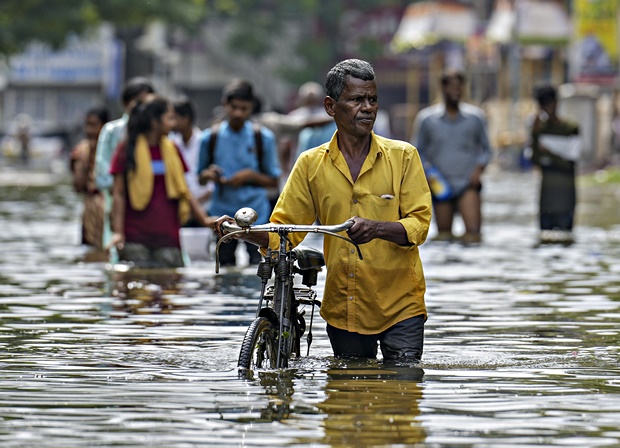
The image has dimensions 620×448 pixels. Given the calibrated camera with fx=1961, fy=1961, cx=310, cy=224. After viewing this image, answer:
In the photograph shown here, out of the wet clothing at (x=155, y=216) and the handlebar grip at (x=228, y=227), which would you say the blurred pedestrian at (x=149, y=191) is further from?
the handlebar grip at (x=228, y=227)

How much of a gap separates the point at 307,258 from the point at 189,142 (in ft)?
26.3

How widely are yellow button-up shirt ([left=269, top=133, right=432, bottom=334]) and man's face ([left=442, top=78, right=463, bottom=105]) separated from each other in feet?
29.7

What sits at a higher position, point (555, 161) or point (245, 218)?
point (245, 218)

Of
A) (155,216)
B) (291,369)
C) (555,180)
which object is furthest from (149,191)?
(555,180)

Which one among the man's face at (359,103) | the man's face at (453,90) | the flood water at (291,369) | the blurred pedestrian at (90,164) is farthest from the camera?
the man's face at (453,90)

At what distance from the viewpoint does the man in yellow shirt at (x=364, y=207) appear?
8.72 m

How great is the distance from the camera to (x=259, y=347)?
28.5 ft

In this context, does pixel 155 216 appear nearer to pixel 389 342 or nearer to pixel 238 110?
pixel 238 110

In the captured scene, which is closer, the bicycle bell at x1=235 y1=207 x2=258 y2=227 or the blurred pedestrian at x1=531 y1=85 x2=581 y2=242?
the bicycle bell at x1=235 y1=207 x2=258 y2=227

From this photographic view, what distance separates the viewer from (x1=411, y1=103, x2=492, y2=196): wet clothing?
61.1 feet

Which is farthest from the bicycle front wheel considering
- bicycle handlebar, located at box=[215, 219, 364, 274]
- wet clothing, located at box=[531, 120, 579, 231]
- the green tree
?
the green tree

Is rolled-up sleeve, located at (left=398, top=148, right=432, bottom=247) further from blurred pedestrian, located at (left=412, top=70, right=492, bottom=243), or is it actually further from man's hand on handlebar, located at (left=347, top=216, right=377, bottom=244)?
blurred pedestrian, located at (left=412, top=70, right=492, bottom=243)

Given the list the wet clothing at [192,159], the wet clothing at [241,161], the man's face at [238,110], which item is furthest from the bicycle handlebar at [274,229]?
the wet clothing at [192,159]

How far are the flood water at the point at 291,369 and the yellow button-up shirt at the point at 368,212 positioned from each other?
360 mm
